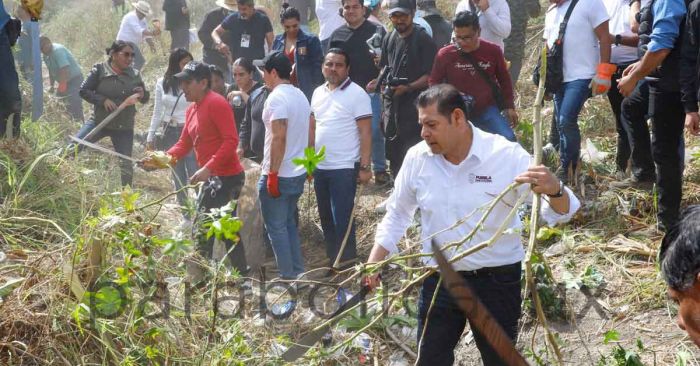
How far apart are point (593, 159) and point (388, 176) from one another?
1.94 metres

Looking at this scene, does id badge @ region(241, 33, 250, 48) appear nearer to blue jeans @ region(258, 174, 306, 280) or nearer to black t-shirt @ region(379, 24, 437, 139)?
black t-shirt @ region(379, 24, 437, 139)

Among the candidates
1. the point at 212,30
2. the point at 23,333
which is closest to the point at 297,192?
the point at 23,333

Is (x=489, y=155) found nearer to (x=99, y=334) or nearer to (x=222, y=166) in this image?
(x=99, y=334)

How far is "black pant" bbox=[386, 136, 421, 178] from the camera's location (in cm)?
718

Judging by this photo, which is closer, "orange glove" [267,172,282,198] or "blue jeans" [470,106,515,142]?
"orange glove" [267,172,282,198]

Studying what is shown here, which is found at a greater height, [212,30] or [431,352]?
[212,30]

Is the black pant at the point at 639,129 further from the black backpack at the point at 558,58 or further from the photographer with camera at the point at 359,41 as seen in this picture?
the photographer with camera at the point at 359,41

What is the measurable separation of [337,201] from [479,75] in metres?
1.47

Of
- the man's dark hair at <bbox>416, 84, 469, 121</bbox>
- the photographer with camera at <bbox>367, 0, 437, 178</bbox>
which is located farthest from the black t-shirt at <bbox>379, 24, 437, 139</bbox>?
the man's dark hair at <bbox>416, 84, 469, 121</bbox>

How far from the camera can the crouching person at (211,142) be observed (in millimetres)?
6512

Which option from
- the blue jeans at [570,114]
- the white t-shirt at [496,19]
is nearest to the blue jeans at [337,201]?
the blue jeans at [570,114]

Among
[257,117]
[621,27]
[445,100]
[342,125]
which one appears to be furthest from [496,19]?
[445,100]

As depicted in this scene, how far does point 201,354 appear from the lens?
412 cm

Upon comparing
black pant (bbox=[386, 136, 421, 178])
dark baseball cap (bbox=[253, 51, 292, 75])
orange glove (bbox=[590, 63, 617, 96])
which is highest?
dark baseball cap (bbox=[253, 51, 292, 75])
